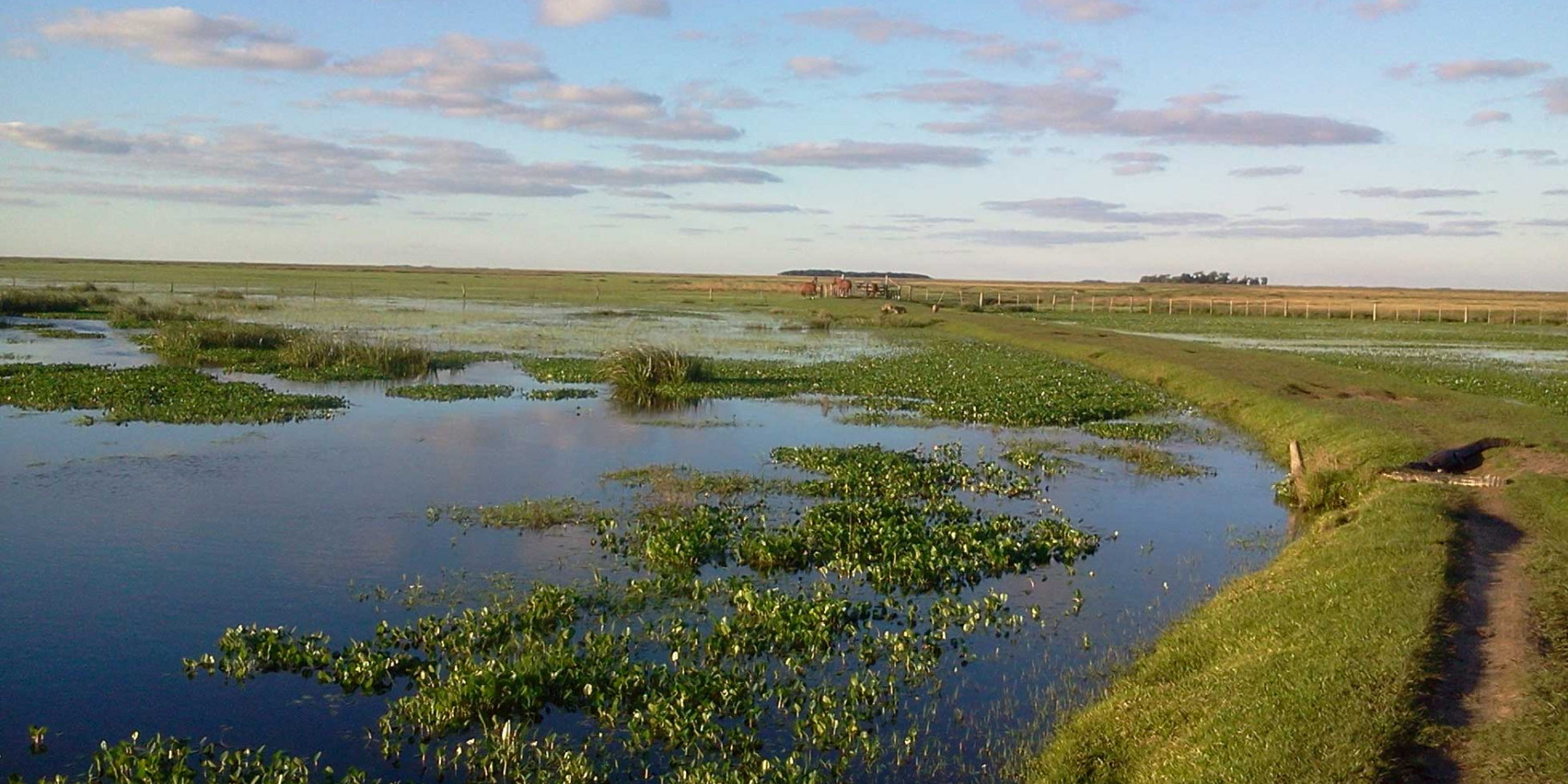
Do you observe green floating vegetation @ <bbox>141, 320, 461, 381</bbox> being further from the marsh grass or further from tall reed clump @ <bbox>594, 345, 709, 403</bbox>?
the marsh grass

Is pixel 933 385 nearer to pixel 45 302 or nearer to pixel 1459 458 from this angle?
pixel 1459 458

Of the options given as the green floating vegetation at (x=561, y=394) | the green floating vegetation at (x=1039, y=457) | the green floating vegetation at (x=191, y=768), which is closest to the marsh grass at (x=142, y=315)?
the green floating vegetation at (x=561, y=394)

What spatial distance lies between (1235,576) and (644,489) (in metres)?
9.82

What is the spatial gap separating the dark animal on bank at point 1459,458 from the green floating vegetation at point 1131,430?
23.0 feet

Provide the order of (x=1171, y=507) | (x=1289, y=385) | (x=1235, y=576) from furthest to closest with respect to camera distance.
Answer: (x=1289, y=385)
(x=1171, y=507)
(x=1235, y=576)

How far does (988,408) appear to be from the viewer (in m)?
31.0

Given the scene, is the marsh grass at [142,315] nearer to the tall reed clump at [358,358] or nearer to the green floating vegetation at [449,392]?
the tall reed clump at [358,358]

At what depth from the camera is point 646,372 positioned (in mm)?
34594

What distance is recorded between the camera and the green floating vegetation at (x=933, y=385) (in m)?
31.0

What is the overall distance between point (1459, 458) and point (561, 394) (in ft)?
74.0

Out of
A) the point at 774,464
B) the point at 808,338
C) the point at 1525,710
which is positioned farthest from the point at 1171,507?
the point at 808,338

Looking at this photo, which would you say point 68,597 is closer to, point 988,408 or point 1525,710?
point 1525,710

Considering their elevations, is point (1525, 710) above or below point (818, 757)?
above

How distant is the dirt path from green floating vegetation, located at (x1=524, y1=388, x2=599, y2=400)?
23.6 meters
